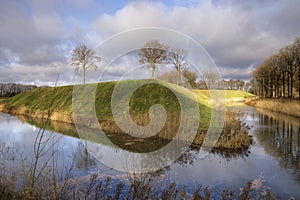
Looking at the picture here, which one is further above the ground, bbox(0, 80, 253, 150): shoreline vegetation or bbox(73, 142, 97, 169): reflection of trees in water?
bbox(0, 80, 253, 150): shoreline vegetation

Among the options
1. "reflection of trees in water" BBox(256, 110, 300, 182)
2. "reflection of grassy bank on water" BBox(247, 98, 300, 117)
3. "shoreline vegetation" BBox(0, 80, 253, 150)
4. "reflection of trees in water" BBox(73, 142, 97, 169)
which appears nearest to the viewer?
"reflection of trees in water" BBox(73, 142, 97, 169)

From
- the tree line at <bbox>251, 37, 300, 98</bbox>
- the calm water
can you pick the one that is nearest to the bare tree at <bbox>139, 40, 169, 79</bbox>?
the calm water

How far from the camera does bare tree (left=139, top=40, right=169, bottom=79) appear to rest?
3409 centimetres

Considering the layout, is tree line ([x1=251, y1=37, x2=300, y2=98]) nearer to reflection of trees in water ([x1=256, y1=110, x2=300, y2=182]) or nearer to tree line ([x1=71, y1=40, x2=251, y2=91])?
tree line ([x1=71, y1=40, x2=251, y2=91])

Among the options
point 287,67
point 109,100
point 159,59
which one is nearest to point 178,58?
point 159,59

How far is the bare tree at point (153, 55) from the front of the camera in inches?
1342

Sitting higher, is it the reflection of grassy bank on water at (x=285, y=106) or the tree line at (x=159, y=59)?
the tree line at (x=159, y=59)

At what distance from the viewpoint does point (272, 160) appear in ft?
34.0

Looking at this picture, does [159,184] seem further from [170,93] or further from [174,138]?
[170,93]

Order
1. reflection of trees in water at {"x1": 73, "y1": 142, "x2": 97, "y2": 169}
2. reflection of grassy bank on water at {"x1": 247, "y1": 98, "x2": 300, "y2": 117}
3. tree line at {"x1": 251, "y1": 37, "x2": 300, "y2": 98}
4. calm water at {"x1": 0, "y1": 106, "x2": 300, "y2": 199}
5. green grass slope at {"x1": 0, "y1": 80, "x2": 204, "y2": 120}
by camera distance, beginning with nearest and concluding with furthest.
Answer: calm water at {"x1": 0, "y1": 106, "x2": 300, "y2": 199}, reflection of trees in water at {"x1": 73, "y1": 142, "x2": 97, "y2": 169}, green grass slope at {"x1": 0, "y1": 80, "x2": 204, "y2": 120}, reflection of grassy bank on water at {"x1": 247, "y1": 98, "x2": 300, "y2": 117}, tree line at {"x1": 251, "y1": 37, "x2": 300, "y2": 98}

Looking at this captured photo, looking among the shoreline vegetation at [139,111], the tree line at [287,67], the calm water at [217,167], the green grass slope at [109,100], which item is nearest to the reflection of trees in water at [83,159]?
the calm water at [217,167]

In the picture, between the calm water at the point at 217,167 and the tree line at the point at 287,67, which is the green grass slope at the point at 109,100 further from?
the tree line at the point at 287,67

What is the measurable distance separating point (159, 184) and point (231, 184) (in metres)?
2.35

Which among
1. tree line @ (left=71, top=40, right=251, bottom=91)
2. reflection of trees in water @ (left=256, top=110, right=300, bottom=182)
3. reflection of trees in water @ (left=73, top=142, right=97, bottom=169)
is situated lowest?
reflection of trees in water @ (left=73, top=142, right=97, bottom=169)
